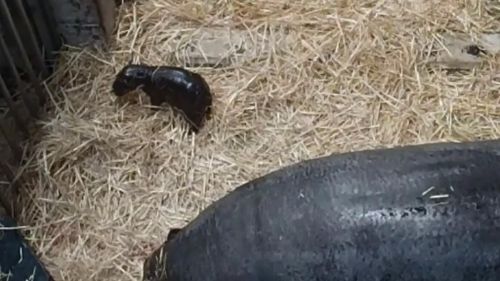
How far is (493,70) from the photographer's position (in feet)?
8.04

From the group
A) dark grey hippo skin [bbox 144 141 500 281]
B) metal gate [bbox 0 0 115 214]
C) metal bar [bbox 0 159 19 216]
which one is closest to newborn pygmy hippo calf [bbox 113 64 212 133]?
metal gate [bbox 0 0 115 214]

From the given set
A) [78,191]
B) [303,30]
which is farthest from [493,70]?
[78,191]

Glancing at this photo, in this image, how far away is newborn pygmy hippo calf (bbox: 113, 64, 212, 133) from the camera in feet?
7.72

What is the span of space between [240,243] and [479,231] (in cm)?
41

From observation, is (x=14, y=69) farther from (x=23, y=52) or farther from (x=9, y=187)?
(x=9, y=187)

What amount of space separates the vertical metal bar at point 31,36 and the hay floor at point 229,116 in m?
0.06

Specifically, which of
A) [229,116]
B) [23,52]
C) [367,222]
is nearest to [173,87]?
[229,116]

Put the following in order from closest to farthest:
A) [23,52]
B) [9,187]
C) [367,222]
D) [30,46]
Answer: [367,222] → [9,187] → [23,52] → [30,46]

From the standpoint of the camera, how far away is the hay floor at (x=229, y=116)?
88.0 inches

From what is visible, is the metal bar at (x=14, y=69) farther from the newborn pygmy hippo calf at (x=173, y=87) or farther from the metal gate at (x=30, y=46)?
the newborn pygmy hippo calf at (x=173, y=87)

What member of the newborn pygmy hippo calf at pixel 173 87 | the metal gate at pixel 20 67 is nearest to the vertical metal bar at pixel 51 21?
the metal gate at pixel 20 67

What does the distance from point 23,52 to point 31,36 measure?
0.26 feet

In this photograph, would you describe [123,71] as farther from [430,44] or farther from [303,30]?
[430,44]

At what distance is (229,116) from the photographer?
2402mm
